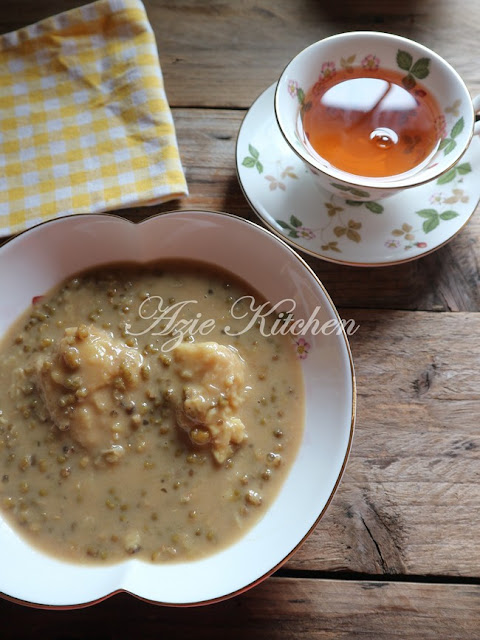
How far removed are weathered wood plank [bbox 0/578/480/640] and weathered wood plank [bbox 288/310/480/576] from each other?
0.21ft

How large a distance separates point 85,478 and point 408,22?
201cm

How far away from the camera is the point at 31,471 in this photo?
1754mm

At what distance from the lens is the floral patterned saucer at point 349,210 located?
1.99 m

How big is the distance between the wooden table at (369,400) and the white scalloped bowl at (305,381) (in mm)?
184

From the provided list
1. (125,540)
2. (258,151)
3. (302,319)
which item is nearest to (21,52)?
(258,151)

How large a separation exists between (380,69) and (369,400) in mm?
1095

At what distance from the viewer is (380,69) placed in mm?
2018

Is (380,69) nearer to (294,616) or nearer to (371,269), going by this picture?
(371,269)

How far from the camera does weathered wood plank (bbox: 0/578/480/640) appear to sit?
69.0 inches

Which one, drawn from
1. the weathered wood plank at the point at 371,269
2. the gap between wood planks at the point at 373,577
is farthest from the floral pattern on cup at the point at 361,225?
the gap between wood planks at the point at 373,577

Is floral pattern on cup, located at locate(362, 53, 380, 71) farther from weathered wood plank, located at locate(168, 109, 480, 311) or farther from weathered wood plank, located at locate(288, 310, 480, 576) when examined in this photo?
weathered wood plank, located at locate(288, 310, 480, 576)

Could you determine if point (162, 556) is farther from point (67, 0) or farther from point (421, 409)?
point (67, 0)

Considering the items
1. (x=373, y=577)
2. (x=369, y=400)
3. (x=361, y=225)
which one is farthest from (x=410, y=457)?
(x=361, y=225)

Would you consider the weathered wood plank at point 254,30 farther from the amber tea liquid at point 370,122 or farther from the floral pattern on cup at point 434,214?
the floral pattern on cup at point 434,214
